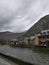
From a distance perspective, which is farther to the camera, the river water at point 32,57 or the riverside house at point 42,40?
the riverside house at point 42,40

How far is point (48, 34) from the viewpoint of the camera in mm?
82000

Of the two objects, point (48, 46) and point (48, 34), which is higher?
point (48, 34)

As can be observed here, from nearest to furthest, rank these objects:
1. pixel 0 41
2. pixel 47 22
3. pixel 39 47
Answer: pixel 39 47 < pixel 0 41 < pixel 47 22

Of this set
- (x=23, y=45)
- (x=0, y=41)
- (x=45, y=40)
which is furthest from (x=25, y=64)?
(x=0, y=41)

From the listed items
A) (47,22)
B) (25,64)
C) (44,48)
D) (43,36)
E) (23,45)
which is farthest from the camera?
(47,22)

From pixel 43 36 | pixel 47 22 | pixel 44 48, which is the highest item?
pixel 47 22

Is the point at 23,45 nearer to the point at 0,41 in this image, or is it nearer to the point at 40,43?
the point at 40,43

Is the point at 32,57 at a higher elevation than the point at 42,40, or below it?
below

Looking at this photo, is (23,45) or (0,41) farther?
(0,41)

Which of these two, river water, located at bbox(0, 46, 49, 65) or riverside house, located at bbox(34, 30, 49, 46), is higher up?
riverside house, located at bbox(34, 30, 49, 46)

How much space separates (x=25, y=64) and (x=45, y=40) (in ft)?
226

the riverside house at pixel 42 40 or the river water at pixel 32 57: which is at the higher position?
the riverside house at pixel 42 40

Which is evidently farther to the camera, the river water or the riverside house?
the riverside house

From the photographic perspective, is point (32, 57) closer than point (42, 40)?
Yes
